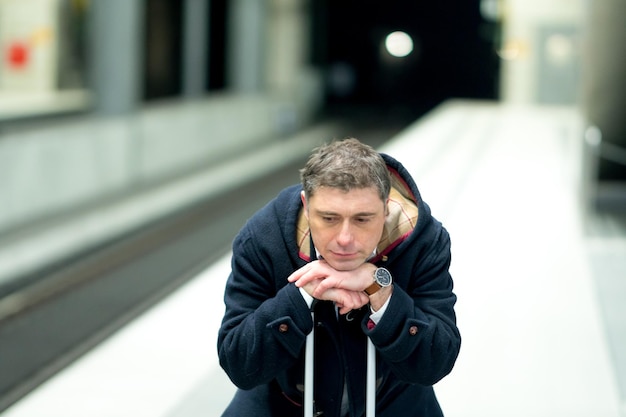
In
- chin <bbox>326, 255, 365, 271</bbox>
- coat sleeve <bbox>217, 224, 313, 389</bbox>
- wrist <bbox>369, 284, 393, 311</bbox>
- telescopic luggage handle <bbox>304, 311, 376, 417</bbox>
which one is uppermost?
chin <bbox>326, 255, 365, 271</bbox>

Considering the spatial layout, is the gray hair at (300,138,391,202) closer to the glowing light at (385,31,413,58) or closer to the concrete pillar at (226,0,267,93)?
the concrete pillar at (226,0,267,93)

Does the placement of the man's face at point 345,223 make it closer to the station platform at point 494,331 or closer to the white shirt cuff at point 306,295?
the white shirt cuff at point 306,295

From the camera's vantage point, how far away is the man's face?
7.00 ft

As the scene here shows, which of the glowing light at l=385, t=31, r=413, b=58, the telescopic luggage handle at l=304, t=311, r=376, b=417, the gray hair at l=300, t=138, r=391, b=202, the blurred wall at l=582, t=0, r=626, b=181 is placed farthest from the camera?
the glowing light at l=385, t=31, r=413, b=58

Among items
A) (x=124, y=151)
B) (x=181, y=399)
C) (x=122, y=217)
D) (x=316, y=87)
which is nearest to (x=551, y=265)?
(x=181, y=399)

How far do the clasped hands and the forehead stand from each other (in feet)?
0.58

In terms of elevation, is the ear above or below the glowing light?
above

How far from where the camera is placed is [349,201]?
2.13 metres

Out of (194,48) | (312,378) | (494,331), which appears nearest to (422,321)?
(312,378)

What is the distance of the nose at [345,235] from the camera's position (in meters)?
2.15

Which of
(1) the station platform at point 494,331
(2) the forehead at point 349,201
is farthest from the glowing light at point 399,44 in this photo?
(2) the forehead at point 349,201

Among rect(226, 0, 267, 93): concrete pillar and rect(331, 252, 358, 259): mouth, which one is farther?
rect(226, 0, 267, 93): concrete pillar

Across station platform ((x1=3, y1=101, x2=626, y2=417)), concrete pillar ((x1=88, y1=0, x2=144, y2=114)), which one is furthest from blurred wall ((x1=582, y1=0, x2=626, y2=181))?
concrete pillar ((x1=88, y1=0, x2=144, y2=114))

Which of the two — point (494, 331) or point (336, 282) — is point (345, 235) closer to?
point (336, 282)
